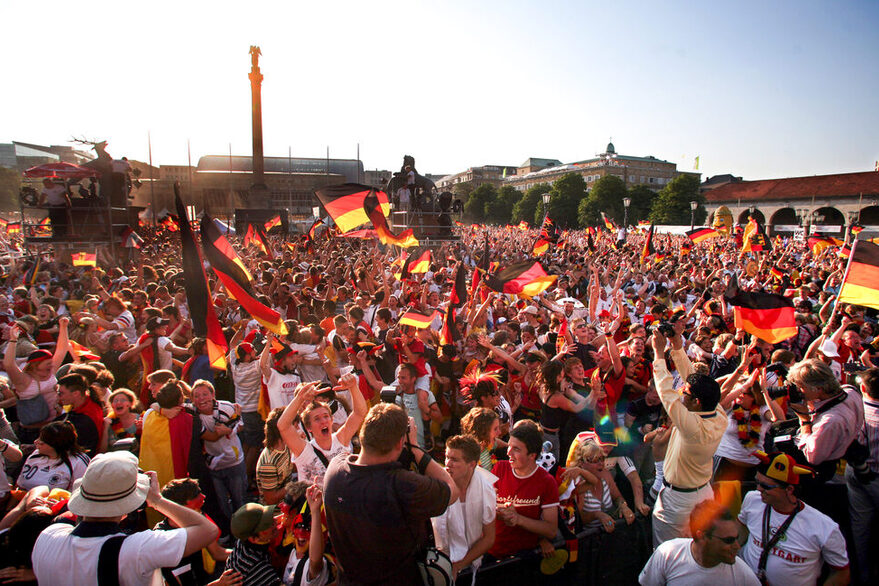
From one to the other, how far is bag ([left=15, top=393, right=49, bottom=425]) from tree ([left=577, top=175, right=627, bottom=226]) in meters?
65.2

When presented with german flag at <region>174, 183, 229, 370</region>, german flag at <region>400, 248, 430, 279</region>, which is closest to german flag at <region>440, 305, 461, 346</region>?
german flag at <region>174, 183, 229, 370</region>

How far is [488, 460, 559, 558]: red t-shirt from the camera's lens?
2.93 m

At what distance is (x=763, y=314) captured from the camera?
18.7 feet

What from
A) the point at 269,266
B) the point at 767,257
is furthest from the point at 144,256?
the point at 767,257

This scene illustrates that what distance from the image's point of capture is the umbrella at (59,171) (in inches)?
614

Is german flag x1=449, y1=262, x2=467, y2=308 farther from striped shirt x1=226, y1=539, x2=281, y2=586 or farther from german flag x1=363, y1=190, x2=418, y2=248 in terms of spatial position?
striped shirt x1=226, y1=539, x2=281, y2=586

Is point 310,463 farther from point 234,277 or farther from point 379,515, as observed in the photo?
point 234,277

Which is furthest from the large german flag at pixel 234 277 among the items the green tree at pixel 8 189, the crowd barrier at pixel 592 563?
the green tree at pixel 8 189

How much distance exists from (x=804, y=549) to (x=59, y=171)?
2044 centimetres

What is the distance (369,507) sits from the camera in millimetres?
2113

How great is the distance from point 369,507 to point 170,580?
119 cm

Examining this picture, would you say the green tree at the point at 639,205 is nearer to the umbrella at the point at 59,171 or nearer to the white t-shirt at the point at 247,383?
the umbrella at the point at 59,171

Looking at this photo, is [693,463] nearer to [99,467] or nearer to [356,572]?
[356,572]

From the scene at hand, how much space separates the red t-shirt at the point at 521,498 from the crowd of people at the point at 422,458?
0.04ft
